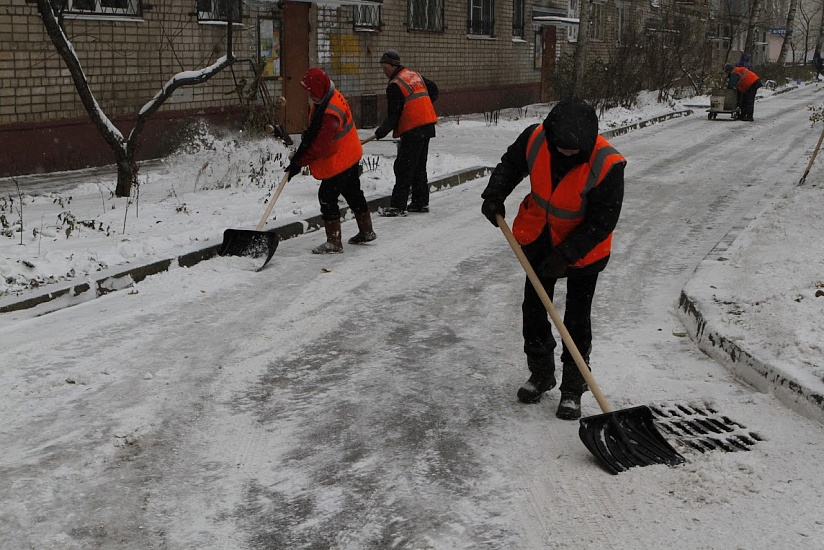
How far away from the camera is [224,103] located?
51.4ft

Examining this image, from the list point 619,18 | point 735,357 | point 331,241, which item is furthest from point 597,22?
point 735,357

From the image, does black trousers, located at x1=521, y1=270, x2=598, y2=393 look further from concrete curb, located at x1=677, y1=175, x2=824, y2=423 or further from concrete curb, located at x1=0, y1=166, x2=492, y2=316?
concrete curb, located at x1=0, y1=166, x2=492, y2=316

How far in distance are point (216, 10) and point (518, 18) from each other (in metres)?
15.1

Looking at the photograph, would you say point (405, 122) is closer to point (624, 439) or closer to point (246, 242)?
point (246, 242)

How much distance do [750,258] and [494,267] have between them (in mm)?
2003

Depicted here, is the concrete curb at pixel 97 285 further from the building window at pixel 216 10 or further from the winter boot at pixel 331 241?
the building window at pixel 216 10

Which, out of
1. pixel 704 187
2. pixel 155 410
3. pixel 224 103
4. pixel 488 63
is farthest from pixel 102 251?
pixel 488 63

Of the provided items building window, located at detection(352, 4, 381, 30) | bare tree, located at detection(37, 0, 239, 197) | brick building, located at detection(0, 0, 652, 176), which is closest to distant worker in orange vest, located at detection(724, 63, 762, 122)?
brick building, located at detection(0, 0, 652, 176)

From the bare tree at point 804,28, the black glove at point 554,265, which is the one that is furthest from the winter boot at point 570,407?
the bare tree at point 804,28

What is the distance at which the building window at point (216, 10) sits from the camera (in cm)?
1491

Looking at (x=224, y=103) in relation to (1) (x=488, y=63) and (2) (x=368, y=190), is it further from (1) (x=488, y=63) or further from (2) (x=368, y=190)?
→ (1) (x=488, y=63)

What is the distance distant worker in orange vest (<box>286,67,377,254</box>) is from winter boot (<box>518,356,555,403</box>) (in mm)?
3635

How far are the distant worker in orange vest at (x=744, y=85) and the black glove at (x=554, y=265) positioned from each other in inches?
772

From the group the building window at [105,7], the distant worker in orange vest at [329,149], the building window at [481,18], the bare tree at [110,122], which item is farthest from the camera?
the building window at [481,18]
